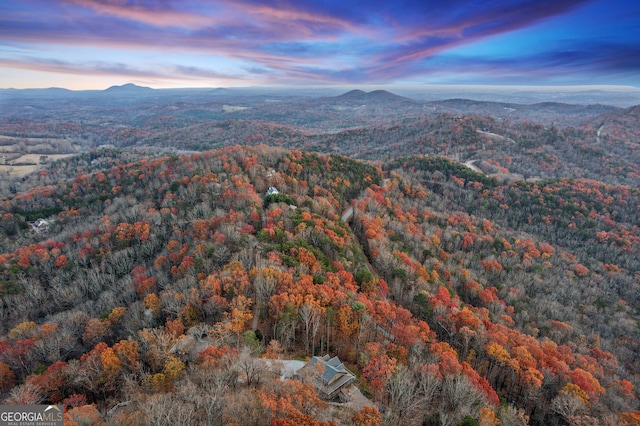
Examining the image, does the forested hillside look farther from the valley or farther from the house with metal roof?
the house with metal roof

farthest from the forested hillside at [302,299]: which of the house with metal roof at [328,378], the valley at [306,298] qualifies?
the house with metal roof at [328,378]

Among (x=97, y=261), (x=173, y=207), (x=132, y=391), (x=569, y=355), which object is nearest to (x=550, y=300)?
(x=569, y=355)

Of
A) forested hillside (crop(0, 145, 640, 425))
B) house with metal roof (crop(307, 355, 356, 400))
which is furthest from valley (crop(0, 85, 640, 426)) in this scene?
house with metal roof (crop(307, 355, 356, 400))

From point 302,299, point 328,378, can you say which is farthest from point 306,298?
point 328,378

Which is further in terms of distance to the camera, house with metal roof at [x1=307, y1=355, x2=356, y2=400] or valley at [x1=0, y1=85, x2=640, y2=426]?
valley at [x1=0, y1=85, x2=640, y2=426]

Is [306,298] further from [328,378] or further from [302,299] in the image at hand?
[328,378]

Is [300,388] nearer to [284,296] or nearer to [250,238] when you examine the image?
[284,296]

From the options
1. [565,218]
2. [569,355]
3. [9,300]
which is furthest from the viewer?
[565,218]

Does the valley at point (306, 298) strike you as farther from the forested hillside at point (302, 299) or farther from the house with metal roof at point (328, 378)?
the house with metal roof at point (328, 378)
